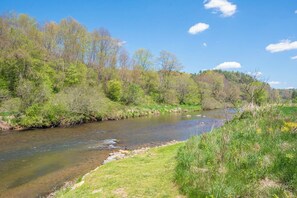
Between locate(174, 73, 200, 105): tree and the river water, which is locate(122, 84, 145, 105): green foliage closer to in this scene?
locate(174, 73, 200, 105): tree

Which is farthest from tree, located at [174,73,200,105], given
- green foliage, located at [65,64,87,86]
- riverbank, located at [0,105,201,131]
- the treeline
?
riverbank, located at [0,105,201,131]

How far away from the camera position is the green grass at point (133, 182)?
8242mm

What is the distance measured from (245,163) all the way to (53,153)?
14.9m

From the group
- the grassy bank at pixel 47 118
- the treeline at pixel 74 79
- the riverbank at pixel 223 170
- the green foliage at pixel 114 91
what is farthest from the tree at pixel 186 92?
the riverbank at pixel 223 170

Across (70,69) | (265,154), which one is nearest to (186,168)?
(265,154)

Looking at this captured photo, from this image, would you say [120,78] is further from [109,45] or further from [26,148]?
[26,148]

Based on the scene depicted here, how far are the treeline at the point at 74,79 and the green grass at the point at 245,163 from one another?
582cm

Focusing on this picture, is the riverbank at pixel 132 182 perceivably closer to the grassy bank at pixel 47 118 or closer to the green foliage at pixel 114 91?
the grassy bank at pixel 47 118

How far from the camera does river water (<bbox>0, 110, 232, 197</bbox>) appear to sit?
12.9 metres

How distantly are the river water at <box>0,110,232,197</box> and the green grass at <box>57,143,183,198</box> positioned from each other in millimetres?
3021

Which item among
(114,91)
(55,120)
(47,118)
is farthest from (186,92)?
(47,118)

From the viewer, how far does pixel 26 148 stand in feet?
66.4

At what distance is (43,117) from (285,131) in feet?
94.1

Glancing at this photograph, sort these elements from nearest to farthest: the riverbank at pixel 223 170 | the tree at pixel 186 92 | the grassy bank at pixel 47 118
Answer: the riverbank at pixel 223 170 → the grassy bank at pixel 47 118 → the tree at pixel 186 92
